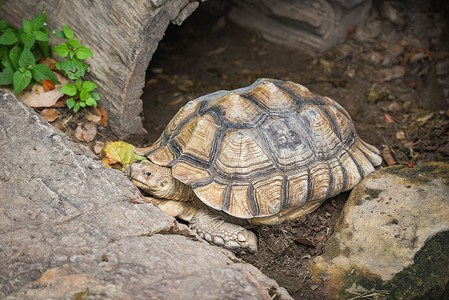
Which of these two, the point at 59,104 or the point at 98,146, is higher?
the point at 59,104

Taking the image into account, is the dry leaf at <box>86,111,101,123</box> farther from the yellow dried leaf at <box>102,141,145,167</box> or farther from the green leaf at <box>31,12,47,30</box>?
the green leaf at <box>31,12,47,30</box>

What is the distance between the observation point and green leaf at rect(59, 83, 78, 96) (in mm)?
3580

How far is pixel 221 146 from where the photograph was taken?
316 centimetres

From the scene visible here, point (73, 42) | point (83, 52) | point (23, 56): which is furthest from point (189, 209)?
point (23, 56)

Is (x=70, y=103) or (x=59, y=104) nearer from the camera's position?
(x=70, y=103)

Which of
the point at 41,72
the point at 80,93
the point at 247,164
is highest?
the point at 41,72

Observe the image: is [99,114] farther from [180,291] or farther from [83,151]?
[180,291]

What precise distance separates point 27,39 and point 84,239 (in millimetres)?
2001

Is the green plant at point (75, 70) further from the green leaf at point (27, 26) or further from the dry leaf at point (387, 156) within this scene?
the dry leaf at point (387, 156)

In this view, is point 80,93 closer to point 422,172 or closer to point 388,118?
point 422,172

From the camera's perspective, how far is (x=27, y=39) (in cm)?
352

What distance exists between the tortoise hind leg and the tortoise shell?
19 centimetres

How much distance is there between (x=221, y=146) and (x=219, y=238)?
0.70 metres

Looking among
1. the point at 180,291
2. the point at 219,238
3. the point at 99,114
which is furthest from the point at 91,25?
the point at 180,291
